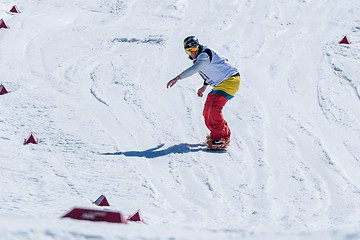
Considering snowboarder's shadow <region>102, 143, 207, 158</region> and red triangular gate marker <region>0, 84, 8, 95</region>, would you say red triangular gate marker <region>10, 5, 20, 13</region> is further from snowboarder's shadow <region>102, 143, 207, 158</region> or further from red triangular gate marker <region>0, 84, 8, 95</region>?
snowboarder's shadow <region>102, 143, 207, 158</region>

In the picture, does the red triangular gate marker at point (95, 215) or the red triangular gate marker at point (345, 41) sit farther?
the red triangular gate marker at point (345, 41)

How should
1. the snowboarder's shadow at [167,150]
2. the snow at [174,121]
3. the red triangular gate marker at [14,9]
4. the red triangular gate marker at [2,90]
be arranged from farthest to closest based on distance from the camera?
the red triangular gate marker at [14,9] < the red triangular gate marker at [2,90] < the snowboarder's shadow at [167,150] < the snow at [174,121]

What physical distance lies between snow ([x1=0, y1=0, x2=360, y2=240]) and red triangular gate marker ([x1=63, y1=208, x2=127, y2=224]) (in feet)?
0.52

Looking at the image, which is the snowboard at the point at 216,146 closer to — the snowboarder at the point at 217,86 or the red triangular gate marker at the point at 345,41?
the snowboarder at the point at 217,86

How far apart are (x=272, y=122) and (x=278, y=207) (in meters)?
2.55

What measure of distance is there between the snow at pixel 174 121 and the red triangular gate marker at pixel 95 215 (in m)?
0.16

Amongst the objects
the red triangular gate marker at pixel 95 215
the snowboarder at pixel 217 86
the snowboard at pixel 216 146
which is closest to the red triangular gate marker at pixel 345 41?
the snowboarder at pixel 217 86

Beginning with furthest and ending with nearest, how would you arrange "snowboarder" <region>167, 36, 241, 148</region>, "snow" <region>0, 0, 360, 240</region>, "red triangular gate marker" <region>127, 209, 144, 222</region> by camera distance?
"snowboarder" <region>167, 36, 241, 148</region> → "snow" <region>0, 0, 360, 240</region> → "red triangular gate marker" <region>127, 209, 144, 222</region>

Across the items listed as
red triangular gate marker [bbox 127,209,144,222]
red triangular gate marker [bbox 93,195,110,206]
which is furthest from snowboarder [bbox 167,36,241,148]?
red triangular gate marker [bbox 127,209,144,222]

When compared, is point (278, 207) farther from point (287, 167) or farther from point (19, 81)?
point (19, 81)

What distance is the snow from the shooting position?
5.01m

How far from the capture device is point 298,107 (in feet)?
26.9

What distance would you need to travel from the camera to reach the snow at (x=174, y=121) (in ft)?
16.4

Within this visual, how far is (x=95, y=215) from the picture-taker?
11.6ft
